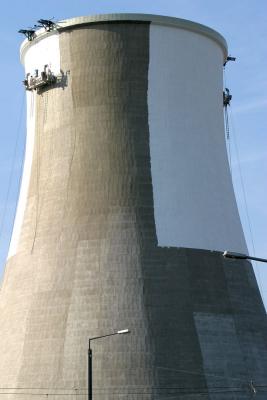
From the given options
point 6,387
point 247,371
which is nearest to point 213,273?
point 247,371

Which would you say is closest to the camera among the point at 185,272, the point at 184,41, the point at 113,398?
the point at 113,398

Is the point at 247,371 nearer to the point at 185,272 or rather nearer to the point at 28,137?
the point at 185,272

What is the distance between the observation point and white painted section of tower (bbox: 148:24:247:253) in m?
27.1

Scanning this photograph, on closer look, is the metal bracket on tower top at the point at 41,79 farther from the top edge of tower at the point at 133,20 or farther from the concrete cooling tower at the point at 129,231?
the top edge of tower at the point at 133,20

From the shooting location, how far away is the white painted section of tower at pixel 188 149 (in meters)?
27.1

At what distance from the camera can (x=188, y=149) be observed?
27672 millimetres

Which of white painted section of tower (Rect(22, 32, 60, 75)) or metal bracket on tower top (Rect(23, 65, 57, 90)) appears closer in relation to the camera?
metal bracket on tower top (Rect(23, 65, 57, 90))

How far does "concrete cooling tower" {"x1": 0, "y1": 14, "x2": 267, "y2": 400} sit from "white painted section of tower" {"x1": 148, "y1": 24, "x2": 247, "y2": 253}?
0.03 meters

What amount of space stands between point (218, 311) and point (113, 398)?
13.0 feet

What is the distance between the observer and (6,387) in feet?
86.9

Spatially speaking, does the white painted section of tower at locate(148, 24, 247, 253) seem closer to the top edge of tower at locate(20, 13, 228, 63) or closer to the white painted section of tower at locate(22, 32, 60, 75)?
the top edge of tower at locate(20, 13, 228, 63)

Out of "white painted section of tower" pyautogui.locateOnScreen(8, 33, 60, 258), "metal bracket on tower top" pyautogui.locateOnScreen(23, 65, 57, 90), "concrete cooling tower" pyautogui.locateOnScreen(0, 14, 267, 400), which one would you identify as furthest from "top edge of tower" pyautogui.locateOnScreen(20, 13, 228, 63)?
"metal bracket on tower top" pyautogui.locateOnScreen(23, 65, 57, 90)

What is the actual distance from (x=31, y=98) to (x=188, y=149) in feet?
18.4

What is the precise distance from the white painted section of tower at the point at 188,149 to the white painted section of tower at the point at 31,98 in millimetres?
3020
